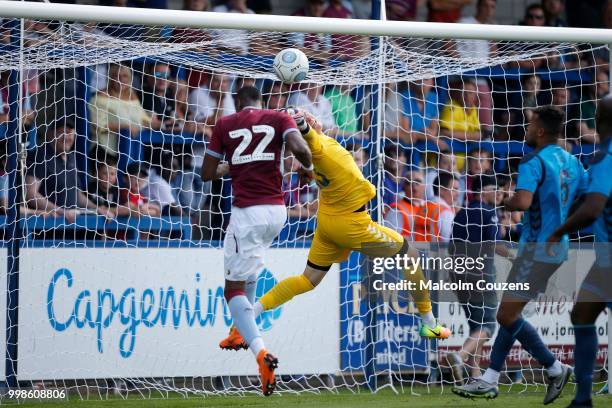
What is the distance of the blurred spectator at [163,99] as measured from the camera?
1041 cm

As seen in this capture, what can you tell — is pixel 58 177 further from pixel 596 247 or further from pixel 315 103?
pixel 596 247

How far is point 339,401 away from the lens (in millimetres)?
8633

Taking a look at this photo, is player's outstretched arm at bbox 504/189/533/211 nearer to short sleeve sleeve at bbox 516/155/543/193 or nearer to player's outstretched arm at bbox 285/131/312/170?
short sleeve sleeve at bbox 516/155/543/193

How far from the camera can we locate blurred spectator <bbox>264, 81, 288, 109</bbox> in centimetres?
1078

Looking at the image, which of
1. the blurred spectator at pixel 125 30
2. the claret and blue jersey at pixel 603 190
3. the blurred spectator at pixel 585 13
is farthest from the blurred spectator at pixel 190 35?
the blurred spectator at pixel 585 13

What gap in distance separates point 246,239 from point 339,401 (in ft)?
5.69

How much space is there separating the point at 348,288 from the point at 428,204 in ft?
4.52

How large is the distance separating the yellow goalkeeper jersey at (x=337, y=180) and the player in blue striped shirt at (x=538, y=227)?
5.72 ft

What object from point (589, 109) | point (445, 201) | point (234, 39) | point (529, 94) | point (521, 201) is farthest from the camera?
point (589, 109)

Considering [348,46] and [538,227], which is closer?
[538,227]

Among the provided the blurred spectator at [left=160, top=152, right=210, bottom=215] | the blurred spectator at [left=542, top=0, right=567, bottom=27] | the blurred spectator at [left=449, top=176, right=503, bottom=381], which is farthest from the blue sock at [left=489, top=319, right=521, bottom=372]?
the blurred spectator at [left=542, top=0, right=567, bottom=27]

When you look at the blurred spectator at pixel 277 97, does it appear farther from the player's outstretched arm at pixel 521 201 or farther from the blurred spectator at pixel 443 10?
the player's outstretched arm at pixel 521 201

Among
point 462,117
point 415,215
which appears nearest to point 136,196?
point 415,215

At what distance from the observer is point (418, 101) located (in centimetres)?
1139
